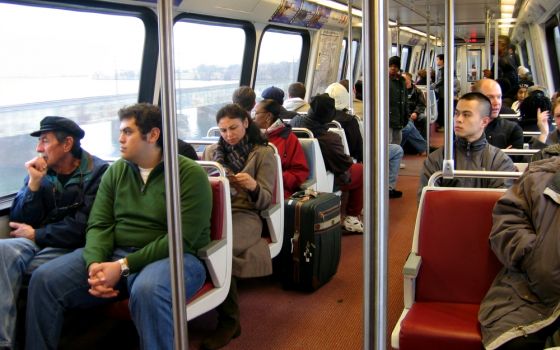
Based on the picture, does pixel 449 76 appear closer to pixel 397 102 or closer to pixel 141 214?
pixel 141 214

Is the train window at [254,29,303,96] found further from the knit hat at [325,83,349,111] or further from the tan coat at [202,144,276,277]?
the tan coat at [202,144,276,277]

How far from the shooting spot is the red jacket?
452 cm

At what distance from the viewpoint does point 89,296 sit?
285cm

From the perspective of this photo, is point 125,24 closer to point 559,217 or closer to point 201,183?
point 201,183

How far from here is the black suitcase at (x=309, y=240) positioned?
156 inches

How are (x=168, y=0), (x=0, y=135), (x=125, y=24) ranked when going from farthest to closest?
1. (x=125, y=24)
2. (x=0, y=135)
3. (x=168, y=0)

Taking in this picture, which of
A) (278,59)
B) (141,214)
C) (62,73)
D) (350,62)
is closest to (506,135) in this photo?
(350,62)

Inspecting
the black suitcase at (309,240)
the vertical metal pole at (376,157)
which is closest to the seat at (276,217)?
the black suitcase at (309,240)

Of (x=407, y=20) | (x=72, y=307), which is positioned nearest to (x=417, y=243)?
(x=72, y=307)

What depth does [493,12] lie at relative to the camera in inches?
404

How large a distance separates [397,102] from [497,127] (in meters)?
4.11

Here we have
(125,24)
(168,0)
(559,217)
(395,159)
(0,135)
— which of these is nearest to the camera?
(168,0)

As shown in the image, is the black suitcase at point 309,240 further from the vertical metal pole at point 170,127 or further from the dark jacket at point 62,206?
the vertical metal pole at point 170,127

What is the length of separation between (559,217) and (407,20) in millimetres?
9031
